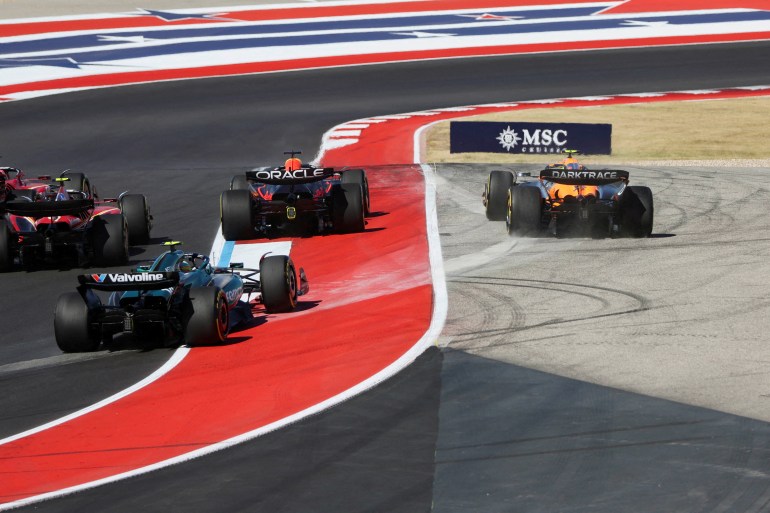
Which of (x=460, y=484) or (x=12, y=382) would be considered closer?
(x=460, y=484)

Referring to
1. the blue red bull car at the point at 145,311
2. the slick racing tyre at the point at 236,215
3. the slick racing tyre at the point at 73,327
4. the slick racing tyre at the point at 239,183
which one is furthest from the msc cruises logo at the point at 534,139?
the slick racing tyre at the point at 73,327

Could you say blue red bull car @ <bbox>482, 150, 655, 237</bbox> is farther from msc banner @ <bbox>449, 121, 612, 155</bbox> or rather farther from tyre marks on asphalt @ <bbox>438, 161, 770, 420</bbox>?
msc banner @ <bbox>449, 121, 612, 155</bbox>

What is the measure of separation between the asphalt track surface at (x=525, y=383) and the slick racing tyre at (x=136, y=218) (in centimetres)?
34

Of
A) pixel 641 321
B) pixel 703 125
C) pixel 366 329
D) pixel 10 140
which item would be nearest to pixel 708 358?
pixel 641 321

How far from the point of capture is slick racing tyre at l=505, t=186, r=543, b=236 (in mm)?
22359

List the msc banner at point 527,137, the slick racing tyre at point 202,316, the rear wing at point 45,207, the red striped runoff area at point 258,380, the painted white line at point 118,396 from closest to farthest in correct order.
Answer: the red striped runoff area at point 258,380 → the painted white line at point 118,396 → the slick racing tyre at point 202,316 → the rear wing at point 45,207 → the msc banner at point 527,137

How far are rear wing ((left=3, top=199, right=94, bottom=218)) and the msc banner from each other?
517 inches

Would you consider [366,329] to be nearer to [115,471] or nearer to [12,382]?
[12,382]

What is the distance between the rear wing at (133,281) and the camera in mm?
15531

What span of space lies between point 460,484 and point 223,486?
1885 mm

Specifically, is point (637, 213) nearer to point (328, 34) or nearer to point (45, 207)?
point (45, 207)

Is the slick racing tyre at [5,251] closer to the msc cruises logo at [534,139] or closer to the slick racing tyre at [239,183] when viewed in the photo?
the slick racing tyre at [239,183]

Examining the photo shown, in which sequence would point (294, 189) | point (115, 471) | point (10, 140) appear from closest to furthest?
1. point (115, 471)
2. point (294, 189)
3. point (10, 140)

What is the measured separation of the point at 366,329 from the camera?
647 inches
